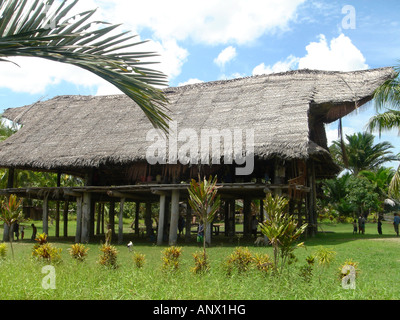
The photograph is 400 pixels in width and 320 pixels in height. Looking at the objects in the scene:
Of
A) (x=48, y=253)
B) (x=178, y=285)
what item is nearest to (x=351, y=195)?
(x=48, y=253)

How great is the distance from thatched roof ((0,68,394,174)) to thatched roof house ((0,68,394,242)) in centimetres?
3

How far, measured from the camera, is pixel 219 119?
1498 centimetres

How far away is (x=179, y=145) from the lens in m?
14.0

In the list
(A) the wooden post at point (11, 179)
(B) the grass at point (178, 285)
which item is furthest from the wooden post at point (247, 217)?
(B) the grass at point (178, 285)

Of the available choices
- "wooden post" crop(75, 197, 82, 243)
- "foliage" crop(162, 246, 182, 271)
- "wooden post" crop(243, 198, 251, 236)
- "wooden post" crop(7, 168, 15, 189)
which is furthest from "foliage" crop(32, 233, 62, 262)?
"wooden post" crop(243, 198, 251, 236)

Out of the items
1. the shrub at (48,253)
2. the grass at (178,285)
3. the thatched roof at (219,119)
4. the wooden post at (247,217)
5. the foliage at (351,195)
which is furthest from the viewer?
the foliage at (351,195)

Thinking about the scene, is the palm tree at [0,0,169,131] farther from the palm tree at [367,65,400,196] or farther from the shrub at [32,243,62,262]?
the palm tree at [367,65,400,196]

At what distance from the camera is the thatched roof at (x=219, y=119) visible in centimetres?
1352

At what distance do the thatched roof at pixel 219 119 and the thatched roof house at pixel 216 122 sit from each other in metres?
0.03

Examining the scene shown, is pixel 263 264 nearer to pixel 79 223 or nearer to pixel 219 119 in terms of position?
pixel 219 119

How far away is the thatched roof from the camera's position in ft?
44.3

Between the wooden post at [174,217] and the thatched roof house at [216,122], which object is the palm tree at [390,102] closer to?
the thatched roof house at [216,122]
